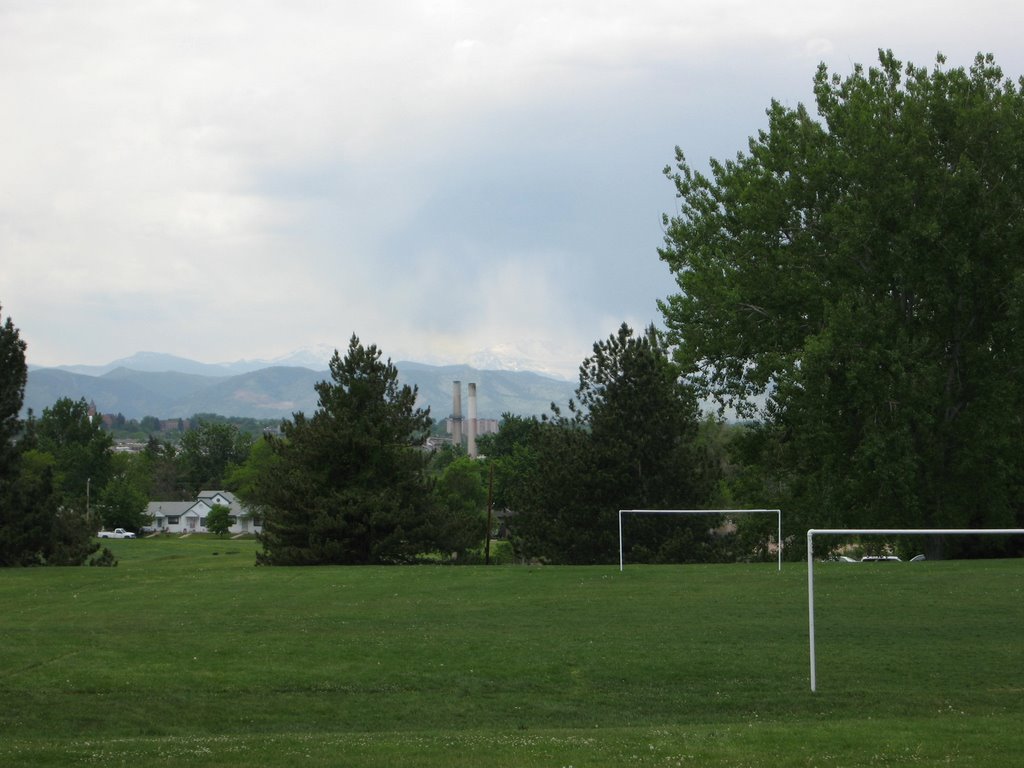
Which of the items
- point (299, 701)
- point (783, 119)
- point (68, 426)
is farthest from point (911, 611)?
point (68, 426)

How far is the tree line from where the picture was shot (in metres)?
37.0

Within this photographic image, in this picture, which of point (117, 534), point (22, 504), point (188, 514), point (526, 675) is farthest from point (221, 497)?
point (526, 675)

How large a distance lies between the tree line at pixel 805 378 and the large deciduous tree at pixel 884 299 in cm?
8

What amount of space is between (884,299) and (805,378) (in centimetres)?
413

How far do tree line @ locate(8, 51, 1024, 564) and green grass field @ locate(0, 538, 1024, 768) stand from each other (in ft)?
30.7

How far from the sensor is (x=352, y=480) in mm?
47812

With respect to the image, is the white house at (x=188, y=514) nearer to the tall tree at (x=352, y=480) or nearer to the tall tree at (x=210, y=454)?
the tall tree at (x=210, y=454)

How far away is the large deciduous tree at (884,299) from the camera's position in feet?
121

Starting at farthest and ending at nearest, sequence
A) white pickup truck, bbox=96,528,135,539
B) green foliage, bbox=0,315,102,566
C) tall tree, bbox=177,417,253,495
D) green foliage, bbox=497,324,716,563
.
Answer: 1. tall tree, bbox=177,417,253,495
2. white pickup truck, bbox=96,528,135,539
3. green foliage, bbox=497,324,716,563
4. green foliage, bbox=0,315,102,566

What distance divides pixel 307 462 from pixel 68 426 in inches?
4102

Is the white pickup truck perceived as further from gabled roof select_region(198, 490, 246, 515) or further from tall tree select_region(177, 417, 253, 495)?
tall tree select_region(177, 417, 253, 495)

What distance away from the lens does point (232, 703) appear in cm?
1628

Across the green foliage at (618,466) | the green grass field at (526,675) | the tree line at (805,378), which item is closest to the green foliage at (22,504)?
the tree line at (805,378)

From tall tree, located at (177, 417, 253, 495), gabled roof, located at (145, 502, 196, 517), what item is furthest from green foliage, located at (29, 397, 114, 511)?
tall tree, located at (177, 417, 253, 495)
